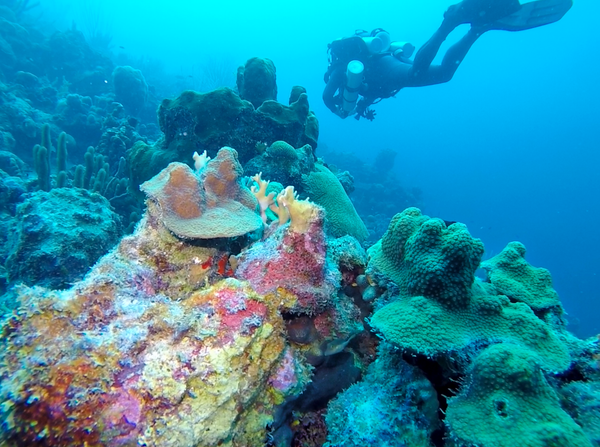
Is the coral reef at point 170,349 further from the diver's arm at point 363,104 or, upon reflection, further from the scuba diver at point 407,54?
the diver's arm at point 363,104

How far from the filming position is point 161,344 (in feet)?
4.70

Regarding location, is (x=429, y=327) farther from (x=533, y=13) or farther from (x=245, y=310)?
(x=533, y=13)

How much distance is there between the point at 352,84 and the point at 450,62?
3.56 m

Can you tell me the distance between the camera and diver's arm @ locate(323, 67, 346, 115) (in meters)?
11.1

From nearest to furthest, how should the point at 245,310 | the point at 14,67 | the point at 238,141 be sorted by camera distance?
the point at 245,310
the point at 238,141
the point at 14,67

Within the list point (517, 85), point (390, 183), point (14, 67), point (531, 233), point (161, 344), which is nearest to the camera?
point (161, 344)

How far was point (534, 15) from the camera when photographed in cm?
968

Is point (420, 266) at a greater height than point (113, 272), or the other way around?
point (420, 266)

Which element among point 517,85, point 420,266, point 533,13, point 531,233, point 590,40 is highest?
point 590,40

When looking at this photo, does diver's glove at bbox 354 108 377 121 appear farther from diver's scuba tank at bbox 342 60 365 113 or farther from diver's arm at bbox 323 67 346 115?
diver's arm at bbox 323 67 346 115

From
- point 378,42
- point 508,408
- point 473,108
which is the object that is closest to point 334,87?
point 378,42

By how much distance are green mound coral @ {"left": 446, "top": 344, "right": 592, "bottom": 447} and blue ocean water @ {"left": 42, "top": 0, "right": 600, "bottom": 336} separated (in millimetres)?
51676

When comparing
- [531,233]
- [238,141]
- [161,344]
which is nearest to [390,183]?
[238,141]

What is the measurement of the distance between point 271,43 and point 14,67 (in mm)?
95054
